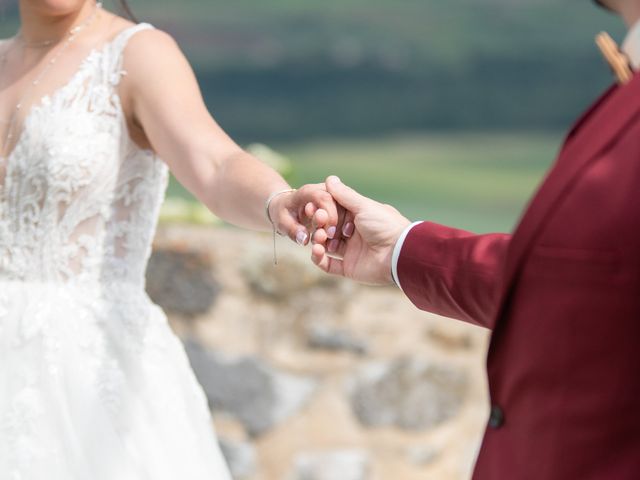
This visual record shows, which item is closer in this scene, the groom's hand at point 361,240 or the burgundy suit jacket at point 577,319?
the burgundy suit jacket at point 577,319

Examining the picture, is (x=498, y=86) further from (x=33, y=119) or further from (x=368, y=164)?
(x=33, y=119)

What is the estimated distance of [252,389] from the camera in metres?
3.07

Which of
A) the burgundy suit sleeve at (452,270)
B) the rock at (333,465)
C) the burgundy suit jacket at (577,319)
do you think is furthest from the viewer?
the rock at (333,465)

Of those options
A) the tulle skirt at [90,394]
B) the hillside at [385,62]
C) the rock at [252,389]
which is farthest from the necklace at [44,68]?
the hillside at [385,62]

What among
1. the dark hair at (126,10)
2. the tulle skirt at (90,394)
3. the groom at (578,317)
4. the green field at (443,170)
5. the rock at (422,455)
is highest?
the groom at (578,317)

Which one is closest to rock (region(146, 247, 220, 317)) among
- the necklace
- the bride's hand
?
the necklace

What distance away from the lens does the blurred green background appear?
10.9 feet

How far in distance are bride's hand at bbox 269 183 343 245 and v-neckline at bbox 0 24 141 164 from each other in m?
0.41

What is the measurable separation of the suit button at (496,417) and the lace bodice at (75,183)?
853mm

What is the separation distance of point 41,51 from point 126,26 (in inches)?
6.1

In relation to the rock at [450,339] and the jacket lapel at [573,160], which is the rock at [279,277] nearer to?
the rock at [450,339]

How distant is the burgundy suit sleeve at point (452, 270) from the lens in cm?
134

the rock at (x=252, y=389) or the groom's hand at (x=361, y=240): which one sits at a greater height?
the groom's hand at (x=361, y=240)

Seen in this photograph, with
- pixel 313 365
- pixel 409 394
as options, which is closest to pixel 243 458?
pixel 313 365
